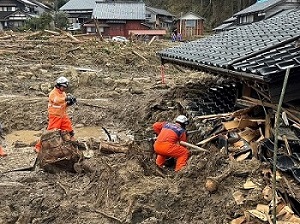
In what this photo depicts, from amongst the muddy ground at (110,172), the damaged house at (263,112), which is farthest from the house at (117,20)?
the damaged house at (263,112)

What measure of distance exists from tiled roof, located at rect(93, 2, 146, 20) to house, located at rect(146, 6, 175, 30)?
8.89 feet

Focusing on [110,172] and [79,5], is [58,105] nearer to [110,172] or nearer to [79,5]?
[110,172]

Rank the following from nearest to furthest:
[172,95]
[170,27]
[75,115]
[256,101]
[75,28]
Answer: [256,101] < [172,95] < [75,115] < [75,28] < [170,27]

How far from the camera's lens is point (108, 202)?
6305mm

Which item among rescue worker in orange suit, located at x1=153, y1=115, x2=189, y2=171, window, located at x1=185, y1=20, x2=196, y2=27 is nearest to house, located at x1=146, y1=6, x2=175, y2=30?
window, located at x1=185, y1=20, x2=196, y2=27

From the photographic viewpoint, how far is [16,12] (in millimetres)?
51281

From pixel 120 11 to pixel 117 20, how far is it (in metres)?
1.73

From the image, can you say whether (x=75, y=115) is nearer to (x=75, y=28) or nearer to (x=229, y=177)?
(x=229, y=177)

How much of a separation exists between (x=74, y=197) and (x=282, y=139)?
10.9ft

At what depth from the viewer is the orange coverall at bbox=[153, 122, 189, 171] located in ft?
24.5

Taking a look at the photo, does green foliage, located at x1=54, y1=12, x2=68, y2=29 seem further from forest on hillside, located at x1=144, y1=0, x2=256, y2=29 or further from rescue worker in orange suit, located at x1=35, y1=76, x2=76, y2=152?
rescue worker in orange suit, located at x1=35, y1=76, x2=76, y2=152

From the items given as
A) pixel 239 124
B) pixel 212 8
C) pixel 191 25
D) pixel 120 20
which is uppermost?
pixel 212 8

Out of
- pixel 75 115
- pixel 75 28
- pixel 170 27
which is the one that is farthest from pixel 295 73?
pixel 170 27

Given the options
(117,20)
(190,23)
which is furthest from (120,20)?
(190,23)
